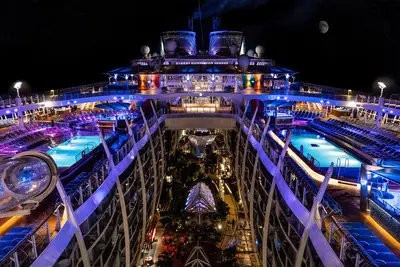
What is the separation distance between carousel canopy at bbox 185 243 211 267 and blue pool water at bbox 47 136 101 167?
3827mm

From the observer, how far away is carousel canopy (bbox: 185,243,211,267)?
835 cm

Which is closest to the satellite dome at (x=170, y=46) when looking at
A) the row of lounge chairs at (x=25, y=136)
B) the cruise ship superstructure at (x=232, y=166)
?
the cruise ship superstructure at (x=232, y=166)

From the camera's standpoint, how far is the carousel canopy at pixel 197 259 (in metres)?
8.35

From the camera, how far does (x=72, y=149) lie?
10.6 metres

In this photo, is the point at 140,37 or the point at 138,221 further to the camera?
the point at 140,37

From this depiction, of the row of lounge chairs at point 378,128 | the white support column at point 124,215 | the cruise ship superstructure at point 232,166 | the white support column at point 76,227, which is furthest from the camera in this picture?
the row of lounge chairs at point 378,128

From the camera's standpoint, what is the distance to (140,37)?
39156 mm

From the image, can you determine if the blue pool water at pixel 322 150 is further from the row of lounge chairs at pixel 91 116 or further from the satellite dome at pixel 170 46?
the satellite dome at pixel 170 46

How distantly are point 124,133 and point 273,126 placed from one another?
542 centimetres

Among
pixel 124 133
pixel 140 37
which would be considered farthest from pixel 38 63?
pixel 124 133

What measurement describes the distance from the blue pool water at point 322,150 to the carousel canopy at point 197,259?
12.4 feet

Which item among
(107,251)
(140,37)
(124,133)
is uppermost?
(140,37)

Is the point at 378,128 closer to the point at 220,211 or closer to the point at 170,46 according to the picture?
the point at 220,211

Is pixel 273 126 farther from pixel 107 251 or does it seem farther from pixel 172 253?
pixel 107 251
